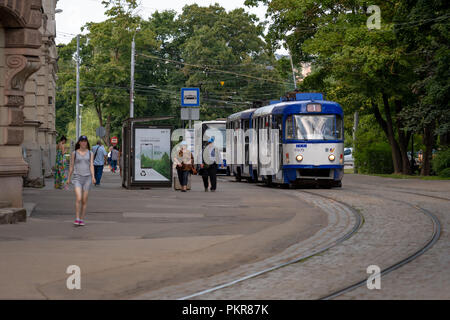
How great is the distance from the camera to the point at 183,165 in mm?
28234

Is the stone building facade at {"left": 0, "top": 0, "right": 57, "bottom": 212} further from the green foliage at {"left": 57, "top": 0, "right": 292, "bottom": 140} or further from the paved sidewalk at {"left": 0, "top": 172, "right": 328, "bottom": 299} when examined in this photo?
the green foliage at {"left": 57, "top": 0, "right": 292, "bottom": 140}

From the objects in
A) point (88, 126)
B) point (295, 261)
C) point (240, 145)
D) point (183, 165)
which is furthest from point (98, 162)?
point (88, 126)

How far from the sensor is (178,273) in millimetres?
9820

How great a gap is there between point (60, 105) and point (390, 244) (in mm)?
87138

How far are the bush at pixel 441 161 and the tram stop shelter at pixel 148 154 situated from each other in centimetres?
1690

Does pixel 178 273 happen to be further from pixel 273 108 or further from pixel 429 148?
pixel 429 148

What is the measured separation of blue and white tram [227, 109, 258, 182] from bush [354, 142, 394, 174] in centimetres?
1232

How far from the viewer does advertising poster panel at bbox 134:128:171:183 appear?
27.7 meters

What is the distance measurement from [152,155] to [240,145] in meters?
10.2

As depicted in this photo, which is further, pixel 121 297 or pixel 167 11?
pixel 167 11

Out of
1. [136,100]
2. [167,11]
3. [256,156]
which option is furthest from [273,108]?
[167,11]

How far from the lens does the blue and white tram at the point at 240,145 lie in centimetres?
3581

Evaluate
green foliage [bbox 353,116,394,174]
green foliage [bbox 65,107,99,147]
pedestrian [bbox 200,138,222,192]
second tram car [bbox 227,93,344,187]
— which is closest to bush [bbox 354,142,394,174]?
green foliage [bbox 353,116,394,174]

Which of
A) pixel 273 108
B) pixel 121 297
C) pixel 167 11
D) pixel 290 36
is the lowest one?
pixel 121 297
